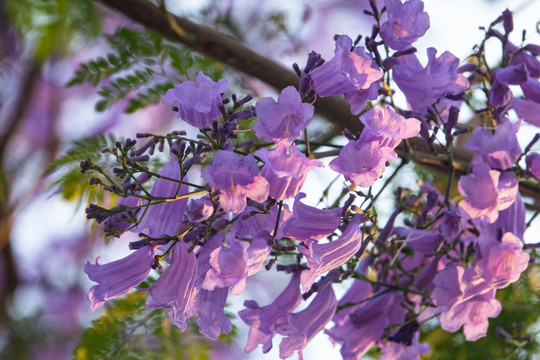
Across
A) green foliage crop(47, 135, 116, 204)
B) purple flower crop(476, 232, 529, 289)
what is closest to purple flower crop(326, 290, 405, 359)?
purple flower crop(476, 232, 529, 289)

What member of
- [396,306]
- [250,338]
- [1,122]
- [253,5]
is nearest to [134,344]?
[250,338]

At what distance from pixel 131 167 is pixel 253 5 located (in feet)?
5.62

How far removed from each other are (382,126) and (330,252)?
0.40 ft

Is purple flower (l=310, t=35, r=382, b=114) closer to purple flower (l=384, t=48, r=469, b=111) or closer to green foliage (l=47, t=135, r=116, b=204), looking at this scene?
purple flower (l=384, t=48, r=469, b=111)

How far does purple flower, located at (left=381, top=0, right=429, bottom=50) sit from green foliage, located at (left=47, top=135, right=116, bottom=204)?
414 mm

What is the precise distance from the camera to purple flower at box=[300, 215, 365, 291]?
1.84ft

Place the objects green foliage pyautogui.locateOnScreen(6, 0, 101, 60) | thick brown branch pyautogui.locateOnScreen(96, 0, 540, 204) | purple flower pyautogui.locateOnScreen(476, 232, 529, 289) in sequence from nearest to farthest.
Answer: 1. purple flower pyautogui.locateOnScreen(476, 232, 529, 289)
2. thick brown branch pyautogui.locateOnScreen(96, 0, 540, 204)
3. green foliage pyautogui.locateOnScreen(6, 0, 101, 60)

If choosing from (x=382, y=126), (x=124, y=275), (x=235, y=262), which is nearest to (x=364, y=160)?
(x=382, y=126)

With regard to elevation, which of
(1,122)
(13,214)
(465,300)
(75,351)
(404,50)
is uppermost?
(1,122)

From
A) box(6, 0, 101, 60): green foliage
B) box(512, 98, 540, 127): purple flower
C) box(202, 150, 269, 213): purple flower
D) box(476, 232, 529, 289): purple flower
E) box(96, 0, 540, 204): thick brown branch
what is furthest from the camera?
box(6, 0, 101, 60): green foliage

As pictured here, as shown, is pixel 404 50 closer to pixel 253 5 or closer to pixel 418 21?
pixel 418 21

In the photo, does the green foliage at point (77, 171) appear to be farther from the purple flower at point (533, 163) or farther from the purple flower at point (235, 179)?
the purple flower at point (533, 163)

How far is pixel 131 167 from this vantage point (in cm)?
62

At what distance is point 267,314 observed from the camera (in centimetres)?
67
